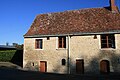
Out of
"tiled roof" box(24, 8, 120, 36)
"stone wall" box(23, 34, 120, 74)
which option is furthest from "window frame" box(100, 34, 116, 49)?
"tiled roof" box(24, 8, 120, 36)

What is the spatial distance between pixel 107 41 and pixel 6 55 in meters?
20.0

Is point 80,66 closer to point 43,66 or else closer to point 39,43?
point 43,66

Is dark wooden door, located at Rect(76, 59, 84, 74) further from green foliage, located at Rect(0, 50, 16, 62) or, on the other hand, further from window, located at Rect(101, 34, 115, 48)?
green foliage, located at Rect(0, 50, 16, 62)

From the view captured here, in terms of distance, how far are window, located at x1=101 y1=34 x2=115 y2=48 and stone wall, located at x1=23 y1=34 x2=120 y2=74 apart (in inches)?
19.0

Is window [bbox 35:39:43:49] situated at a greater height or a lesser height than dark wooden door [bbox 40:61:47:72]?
greater

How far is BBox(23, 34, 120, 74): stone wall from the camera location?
78.3 ft

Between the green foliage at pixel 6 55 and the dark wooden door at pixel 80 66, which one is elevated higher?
the green foliage at pixel 6 55

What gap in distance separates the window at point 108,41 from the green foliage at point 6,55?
17.8 m

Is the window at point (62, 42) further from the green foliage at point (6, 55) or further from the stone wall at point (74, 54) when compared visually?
the green foliage at point (6, 55)

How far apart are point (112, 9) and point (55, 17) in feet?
27.4

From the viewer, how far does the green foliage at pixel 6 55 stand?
36231 millimetres

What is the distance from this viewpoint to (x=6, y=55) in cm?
3675

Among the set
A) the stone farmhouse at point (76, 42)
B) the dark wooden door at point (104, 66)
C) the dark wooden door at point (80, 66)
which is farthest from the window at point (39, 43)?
the dark wooden door at point (104, 66)

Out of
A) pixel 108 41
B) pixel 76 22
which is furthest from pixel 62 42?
pixel 108 41
